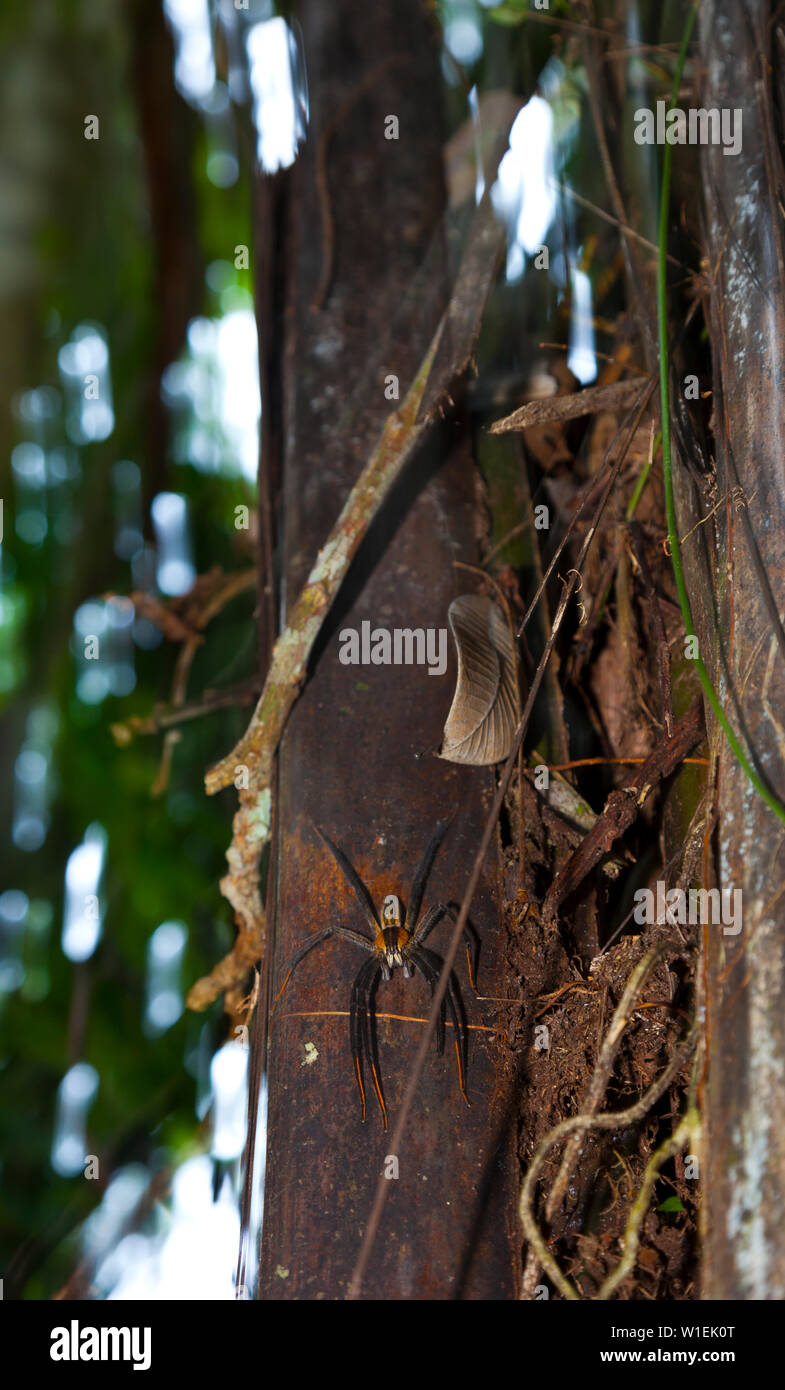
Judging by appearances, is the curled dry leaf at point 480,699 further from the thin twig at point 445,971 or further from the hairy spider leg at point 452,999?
the hairy spider leg at point 452,999

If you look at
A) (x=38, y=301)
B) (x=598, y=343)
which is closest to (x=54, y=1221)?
(x=598, y=343)

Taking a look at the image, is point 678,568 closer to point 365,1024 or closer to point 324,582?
point 324,582

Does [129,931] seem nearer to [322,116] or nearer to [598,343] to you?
[598,343]

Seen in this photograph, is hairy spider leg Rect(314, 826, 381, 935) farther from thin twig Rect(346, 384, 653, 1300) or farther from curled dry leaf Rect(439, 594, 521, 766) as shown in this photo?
curled dry leaf Rect(439, 594, 521, 766)

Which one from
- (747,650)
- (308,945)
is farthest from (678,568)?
(308,945)

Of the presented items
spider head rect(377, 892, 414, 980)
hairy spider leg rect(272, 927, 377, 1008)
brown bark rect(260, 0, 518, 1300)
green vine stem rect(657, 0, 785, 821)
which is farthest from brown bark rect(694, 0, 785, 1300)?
hairy spider leg rect(272, 927, 377, 1008)

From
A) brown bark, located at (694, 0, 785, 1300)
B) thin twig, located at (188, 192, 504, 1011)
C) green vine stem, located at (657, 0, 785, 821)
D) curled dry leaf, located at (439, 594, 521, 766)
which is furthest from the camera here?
thin twig, located at (188, 192, 504, 1011)
